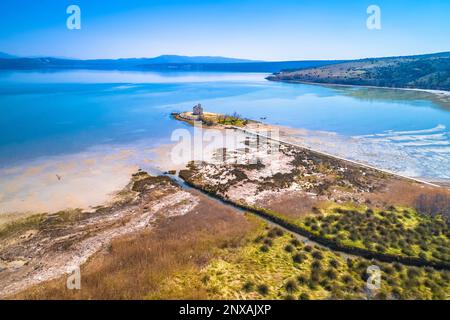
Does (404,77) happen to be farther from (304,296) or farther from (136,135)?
(304,296)

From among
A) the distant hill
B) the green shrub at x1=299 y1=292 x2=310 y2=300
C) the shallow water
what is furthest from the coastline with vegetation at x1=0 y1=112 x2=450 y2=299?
the distant hill

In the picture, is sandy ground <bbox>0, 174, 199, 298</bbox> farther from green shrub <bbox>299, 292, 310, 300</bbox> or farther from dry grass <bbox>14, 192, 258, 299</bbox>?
green shrub <bbox>299, 292, 310, 300</bbox>

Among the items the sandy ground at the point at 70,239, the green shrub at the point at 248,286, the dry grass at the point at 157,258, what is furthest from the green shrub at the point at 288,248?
the sandy ground at the point at 70,239

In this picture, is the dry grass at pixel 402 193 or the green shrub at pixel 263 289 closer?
the green shrub at pixel 263 289

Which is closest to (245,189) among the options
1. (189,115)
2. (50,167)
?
(50,167)

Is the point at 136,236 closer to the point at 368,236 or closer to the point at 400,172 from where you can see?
the point at 368,236

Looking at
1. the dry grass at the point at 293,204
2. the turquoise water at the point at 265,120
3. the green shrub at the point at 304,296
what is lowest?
the green shrub at the point at 304,296

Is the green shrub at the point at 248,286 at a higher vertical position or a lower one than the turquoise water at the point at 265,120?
lower

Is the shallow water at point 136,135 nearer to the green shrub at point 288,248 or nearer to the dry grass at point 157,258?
the dry grass at point 157,258

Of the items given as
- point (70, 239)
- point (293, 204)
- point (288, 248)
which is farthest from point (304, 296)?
point (70, 239)
